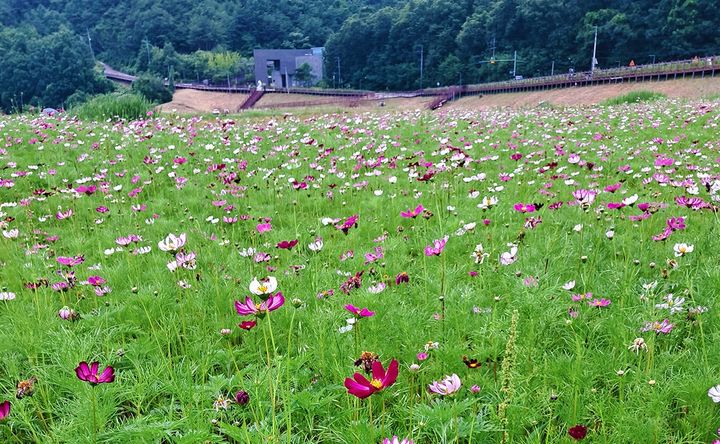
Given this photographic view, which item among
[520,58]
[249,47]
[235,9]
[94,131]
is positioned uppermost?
[235,9]

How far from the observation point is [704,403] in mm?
1403

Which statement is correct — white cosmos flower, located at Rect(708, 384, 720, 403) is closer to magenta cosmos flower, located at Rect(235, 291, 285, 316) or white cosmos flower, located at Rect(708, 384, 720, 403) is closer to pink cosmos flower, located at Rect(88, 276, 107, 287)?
magenta cosmos flower, located at Rect(235, 291, 285, 316)

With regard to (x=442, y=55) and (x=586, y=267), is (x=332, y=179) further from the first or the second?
(x=442, y=55)

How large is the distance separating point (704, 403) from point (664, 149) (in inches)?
185

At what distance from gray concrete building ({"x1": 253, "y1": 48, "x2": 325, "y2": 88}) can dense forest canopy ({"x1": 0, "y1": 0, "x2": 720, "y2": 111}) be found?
3399 millimetres

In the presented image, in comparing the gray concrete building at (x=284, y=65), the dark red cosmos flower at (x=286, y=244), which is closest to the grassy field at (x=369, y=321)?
the dark red cosmos flower at (x=286, y=244)

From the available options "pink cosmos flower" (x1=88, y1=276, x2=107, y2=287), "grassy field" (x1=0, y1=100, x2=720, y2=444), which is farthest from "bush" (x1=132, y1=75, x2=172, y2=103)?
"pink cosmos flower" (x1=88, y1=276, x2=107, y2=287)

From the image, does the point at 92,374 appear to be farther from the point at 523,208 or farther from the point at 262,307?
the point at 523,208

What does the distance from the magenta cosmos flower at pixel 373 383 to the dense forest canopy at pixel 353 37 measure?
5139cm

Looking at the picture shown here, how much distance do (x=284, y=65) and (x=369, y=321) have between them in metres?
84.0

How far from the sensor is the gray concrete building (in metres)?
79.0

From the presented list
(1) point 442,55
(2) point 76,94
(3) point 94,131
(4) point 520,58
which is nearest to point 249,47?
(2) point 76,94

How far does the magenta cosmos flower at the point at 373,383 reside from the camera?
94 centimetres

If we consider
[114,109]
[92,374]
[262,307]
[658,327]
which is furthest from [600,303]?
[114,109]
